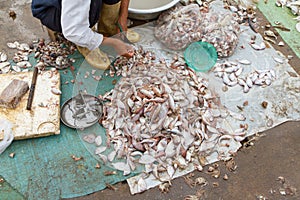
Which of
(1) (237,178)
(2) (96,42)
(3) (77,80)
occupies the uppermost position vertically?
(2) (96,42)

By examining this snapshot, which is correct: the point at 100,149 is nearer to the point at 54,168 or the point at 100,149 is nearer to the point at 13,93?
the point at 54,168

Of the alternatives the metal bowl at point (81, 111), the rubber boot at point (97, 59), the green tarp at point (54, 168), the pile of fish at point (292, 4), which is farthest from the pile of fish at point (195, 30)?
the green tarp at point (54, 168)

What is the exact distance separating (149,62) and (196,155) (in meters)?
0.60

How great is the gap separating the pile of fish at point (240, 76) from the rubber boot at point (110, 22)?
0.51 metres

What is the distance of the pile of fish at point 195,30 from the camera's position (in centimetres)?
210

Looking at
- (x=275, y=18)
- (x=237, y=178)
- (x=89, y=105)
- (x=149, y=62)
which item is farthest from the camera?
(x=275, y=18)

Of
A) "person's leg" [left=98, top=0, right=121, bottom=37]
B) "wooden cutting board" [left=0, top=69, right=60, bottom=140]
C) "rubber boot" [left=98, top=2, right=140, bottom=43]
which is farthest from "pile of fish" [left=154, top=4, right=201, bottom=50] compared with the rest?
"wooden cutting board" [left=0, top=69, right=60, bottom=140]

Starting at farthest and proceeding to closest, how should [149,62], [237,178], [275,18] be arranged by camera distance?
[275,18] → [149,62] → [237,178]

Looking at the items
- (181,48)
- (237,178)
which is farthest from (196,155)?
(181,48)

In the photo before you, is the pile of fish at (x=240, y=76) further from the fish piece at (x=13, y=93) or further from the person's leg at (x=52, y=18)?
the fish piece at (x=13, y=93)

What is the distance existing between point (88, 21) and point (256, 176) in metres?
1.05

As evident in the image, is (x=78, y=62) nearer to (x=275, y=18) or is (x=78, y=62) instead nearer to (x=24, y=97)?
(x=24, y=97)

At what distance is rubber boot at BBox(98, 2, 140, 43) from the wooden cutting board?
394 mm

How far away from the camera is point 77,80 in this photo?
6.23ft
